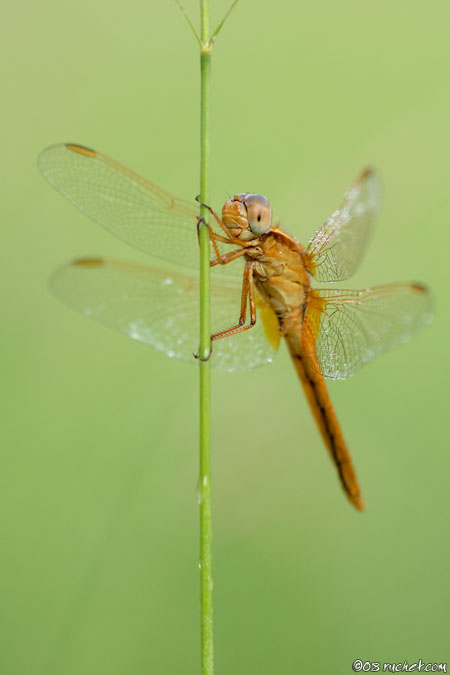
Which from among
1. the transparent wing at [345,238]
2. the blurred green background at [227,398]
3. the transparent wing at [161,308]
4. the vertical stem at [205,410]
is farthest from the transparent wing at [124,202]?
the blurred green background at [227,398]

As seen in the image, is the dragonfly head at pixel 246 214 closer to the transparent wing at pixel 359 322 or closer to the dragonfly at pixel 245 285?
the dragonfly at pixel 245 285

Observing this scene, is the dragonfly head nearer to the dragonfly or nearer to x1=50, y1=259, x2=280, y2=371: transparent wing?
the dragonfly

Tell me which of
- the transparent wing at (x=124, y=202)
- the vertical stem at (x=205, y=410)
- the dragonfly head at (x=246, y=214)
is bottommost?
the vertical stem at (x=205, y=410)

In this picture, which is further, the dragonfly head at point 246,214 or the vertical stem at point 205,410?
the dragonfly head at point 246,214

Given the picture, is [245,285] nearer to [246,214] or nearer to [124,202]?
[246,214]

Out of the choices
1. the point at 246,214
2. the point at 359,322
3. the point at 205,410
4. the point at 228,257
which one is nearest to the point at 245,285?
the point at 228,257

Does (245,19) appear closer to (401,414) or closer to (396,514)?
(401,414)
